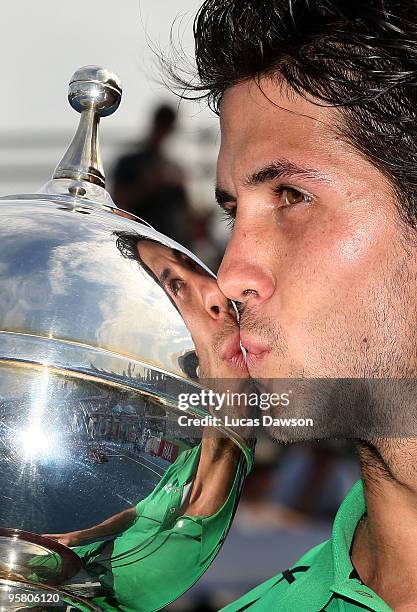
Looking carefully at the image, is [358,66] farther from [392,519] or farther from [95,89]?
[392,519]

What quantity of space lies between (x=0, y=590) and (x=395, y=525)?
0.69 meters

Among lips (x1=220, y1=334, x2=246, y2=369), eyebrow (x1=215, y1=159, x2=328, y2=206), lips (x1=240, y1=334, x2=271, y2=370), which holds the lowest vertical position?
lips (x1=220, y1=334, x2=246, y2=369)

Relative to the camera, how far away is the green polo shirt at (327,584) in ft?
4.99

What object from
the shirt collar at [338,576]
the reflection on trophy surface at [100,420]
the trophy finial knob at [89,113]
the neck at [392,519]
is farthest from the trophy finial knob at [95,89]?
the shirt collar at [338,576]

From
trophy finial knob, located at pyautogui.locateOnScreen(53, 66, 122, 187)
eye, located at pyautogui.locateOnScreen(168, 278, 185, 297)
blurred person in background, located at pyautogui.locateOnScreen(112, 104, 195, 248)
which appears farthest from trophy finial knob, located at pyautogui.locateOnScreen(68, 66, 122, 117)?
blurred person in background, located at pyautogui.locateOnScreen(112, 104, 195, 248)

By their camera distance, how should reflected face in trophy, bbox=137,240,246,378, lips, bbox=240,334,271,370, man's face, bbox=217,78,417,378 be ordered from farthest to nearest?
man's face, bbox=217,78,417,378, lips, bbox=240,334,271,370, reflected face in trophy, bbox=137,240,246,378

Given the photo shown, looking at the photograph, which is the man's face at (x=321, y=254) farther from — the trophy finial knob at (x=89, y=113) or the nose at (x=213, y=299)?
the trophy finial knob at (x=89, y=113)

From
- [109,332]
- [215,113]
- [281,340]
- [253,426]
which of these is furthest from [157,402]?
[215,113]

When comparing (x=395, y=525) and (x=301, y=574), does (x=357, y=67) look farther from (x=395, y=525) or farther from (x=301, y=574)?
(x=301, y=574)

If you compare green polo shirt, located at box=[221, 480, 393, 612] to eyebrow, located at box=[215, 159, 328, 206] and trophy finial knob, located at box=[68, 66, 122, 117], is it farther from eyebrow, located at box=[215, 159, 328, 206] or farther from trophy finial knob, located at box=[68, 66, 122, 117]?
trophy finial knob, located at box=[68, 66, 122, 117]

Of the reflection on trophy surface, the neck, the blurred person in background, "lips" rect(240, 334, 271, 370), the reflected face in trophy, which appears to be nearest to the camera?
the reflection on trophy surface

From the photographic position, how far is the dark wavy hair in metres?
1.49

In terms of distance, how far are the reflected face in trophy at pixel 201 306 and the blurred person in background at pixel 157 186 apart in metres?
2.57

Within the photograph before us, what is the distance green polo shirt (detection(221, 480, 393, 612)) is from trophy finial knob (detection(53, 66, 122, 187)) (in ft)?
2.29
